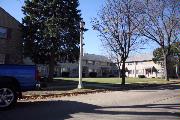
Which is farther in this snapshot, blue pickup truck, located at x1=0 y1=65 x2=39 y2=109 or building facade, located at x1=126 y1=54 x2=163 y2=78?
building facade, located at x1=126 y1=54 x2=163 y2=78

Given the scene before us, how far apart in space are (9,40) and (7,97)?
781 inches

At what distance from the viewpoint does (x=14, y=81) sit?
11172 mm

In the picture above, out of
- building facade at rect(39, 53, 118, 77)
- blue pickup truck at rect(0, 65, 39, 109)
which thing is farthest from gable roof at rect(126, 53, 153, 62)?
blue pickup truck at rect(0, 65, 39, 109)


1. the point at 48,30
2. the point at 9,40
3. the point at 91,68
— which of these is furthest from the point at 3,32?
the point at 91,68

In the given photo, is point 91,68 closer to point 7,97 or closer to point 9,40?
point 9,40

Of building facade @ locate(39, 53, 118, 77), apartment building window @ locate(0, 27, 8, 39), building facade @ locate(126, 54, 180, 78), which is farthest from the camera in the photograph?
building facade @ locate(126, 54, 180, 78)

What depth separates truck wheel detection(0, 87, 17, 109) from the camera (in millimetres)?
10836

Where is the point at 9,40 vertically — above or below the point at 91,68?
above

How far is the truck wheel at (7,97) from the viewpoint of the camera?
1084 cm

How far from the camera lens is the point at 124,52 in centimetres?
3066

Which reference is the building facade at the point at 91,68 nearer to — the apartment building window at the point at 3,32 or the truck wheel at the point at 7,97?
the apartment building window at the point at 3,32

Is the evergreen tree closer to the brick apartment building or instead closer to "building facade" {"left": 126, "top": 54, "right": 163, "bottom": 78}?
the brick apartment building

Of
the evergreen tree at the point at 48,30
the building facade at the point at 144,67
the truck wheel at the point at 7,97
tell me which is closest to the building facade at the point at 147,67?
the building facade at the point at 144,67

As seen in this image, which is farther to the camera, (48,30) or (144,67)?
(144,67)
